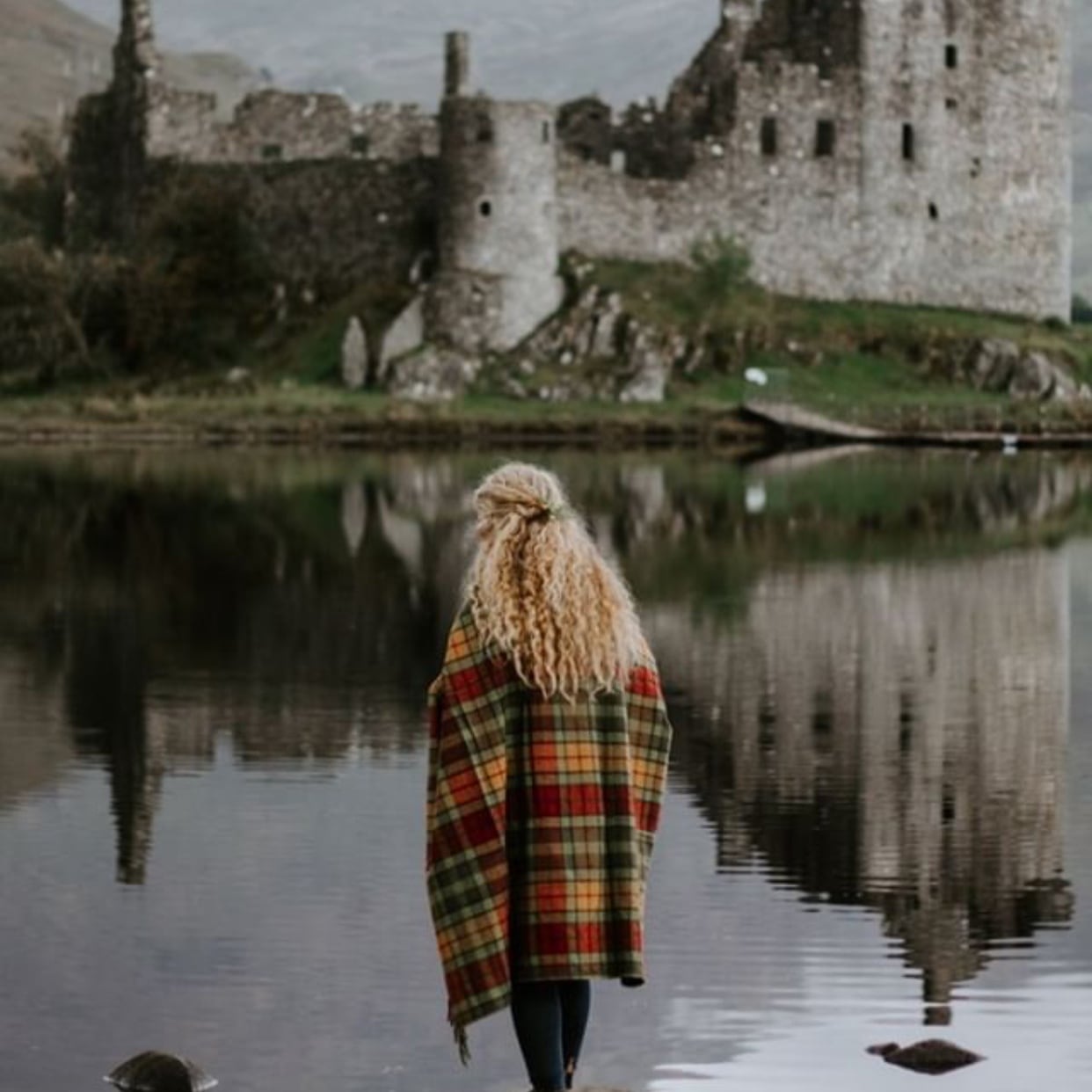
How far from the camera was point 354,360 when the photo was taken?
7775 cm

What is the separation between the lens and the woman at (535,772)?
10688 millimetres

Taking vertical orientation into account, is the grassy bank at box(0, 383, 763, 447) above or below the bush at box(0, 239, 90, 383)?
below

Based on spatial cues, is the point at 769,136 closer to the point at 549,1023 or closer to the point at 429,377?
the point at 429,377

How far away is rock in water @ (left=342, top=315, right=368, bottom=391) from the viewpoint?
7769cm

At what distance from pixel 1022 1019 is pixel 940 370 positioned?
68.7m

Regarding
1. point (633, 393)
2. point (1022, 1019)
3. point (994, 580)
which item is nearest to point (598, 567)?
point (1022, 1019)

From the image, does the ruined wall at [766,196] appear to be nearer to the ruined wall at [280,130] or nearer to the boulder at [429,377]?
the ruined wall at [280,130]

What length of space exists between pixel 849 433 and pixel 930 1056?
65.3 metres

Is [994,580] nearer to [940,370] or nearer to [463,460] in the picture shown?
[463,460]

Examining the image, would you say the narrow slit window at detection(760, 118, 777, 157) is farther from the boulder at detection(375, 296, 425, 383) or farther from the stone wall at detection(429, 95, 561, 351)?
the boulder at detection(375, 296, 425, 383)

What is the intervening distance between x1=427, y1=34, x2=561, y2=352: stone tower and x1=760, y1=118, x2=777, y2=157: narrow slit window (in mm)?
7301

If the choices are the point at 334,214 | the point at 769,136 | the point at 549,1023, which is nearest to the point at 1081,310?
the point at 769,136

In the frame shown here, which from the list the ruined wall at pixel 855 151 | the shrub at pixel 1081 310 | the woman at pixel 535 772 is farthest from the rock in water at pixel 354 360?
the shrub at pixel 1081 310

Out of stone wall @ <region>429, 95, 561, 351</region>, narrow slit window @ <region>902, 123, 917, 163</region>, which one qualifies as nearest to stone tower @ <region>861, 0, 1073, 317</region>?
narrow slit window @ <region>902, 123, 917, 163</region>
